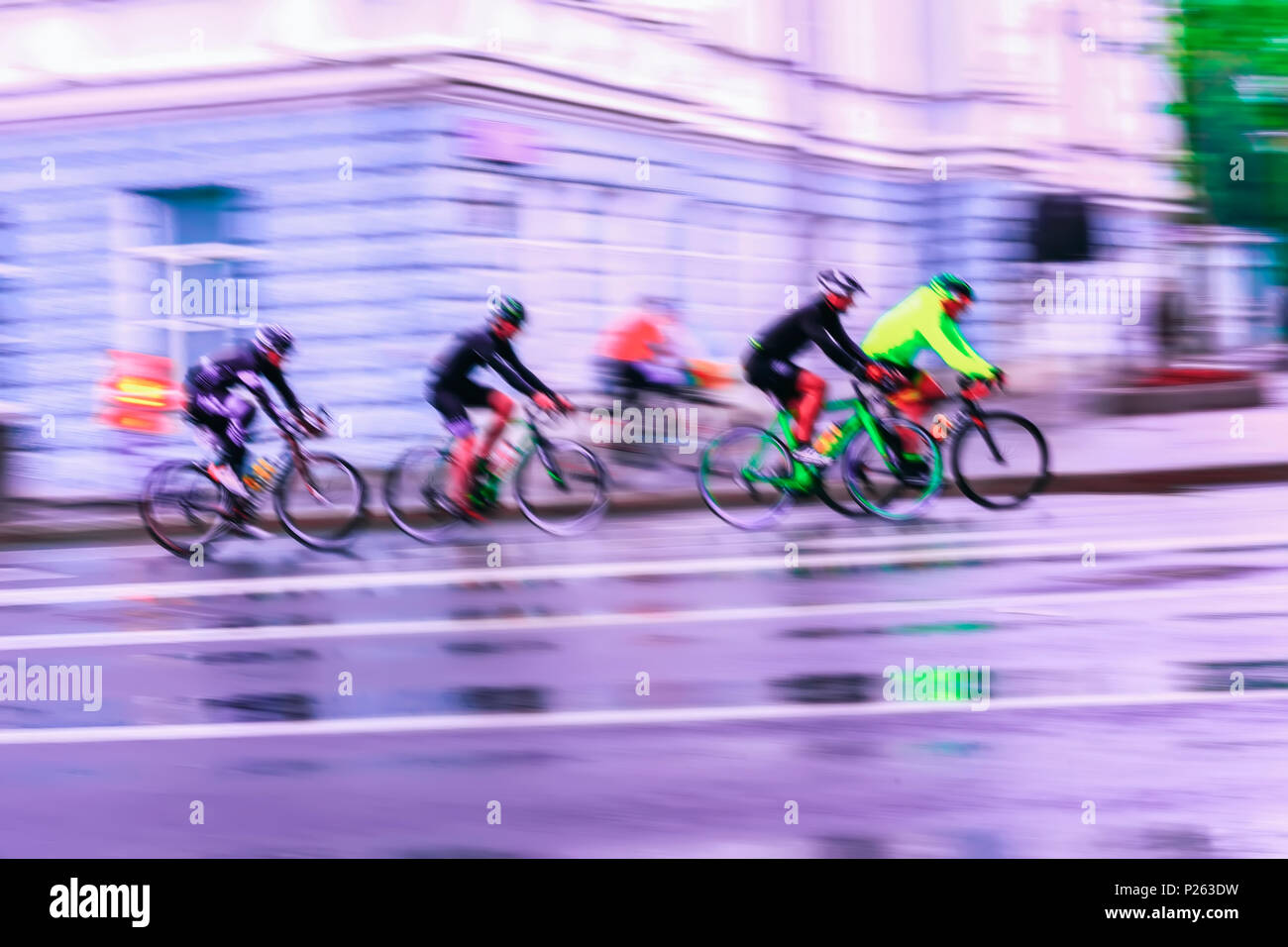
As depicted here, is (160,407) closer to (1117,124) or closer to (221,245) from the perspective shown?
(221,245)

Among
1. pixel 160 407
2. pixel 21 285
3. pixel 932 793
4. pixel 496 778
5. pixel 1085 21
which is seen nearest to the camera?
pixel 932 793

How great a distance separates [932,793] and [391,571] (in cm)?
556

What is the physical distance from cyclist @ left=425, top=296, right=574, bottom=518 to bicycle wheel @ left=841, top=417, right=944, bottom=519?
2007 millimetres

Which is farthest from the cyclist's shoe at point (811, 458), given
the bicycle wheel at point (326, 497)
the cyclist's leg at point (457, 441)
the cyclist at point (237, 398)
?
the cyclist at point (237, 398)

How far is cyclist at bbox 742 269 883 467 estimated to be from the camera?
9492mm

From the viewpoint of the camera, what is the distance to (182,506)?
10359 millimetres

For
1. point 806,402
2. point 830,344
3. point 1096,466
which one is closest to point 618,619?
point 830,344

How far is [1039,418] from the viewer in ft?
33.8

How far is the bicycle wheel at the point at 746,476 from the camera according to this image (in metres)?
10.2

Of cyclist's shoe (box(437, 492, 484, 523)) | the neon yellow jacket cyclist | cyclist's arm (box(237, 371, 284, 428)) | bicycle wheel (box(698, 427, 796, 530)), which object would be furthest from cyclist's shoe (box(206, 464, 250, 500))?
the neon yellow jacket cyclist

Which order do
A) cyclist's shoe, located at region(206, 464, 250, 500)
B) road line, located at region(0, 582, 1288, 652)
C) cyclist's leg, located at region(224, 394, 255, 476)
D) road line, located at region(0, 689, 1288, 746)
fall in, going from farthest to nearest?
cyclist's shoe, located at region(206, 464, 250, 500) < cyclist's leg, located at region(224, 394, 255, 476) < road line, located at region(0, 582, 1288, 652) < road line, located at region(0, 689, 1288, 746)

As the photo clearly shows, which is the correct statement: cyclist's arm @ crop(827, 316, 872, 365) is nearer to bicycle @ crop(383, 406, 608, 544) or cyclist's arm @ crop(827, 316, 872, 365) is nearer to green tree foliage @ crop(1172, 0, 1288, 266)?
bicycle @ crop(383, 406, 608, 544)

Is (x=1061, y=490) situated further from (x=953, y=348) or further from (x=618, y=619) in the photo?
(x=618, y=619)

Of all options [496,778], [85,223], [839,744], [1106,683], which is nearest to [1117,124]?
[1106,683]
